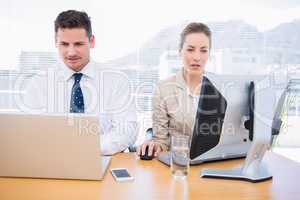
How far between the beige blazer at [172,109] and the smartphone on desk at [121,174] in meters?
0.53

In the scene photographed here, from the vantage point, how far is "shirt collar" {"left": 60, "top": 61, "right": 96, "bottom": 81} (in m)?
1.90

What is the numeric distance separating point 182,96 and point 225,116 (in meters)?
0.69

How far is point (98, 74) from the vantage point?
78.9 inches

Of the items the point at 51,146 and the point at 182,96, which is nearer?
the point at 51,146

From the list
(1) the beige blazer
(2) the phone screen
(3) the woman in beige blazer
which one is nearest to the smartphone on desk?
(2) the phone screen

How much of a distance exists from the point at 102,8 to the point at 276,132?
7.02 ft

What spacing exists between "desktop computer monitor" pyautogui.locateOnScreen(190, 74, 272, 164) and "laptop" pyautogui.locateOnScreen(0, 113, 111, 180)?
1.39ft

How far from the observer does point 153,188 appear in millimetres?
1099

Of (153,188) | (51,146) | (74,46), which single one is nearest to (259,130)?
(153,188)

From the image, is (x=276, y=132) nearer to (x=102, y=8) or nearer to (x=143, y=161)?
→ (x=143, y=161)

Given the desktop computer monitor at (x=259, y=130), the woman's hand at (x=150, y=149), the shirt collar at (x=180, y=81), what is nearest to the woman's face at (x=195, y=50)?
the shirt collar at (x=180, y=81)

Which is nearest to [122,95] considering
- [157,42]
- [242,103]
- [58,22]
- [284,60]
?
[58,22]

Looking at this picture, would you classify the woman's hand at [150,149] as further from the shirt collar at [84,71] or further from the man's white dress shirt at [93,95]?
the shirt collar at [84,71]

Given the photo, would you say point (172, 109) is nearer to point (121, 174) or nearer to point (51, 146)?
point (121, 174)
